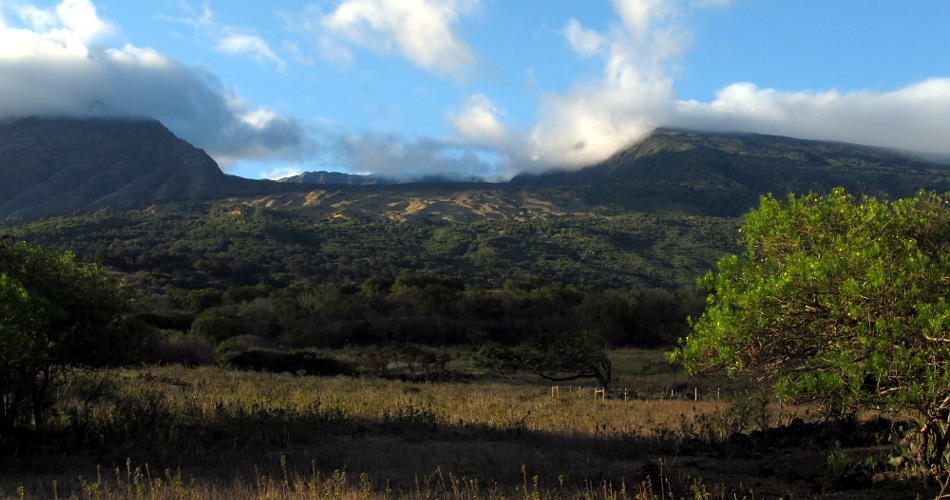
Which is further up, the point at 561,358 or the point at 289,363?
the point at 561,358

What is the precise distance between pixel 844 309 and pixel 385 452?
22.9 feet

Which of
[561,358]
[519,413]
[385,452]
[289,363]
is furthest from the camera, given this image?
[289,363]

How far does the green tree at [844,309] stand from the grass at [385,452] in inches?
60.3

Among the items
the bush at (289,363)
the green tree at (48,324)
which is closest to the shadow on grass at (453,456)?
the green tree at (48,324)

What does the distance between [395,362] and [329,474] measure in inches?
1042

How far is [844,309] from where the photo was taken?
300 inches

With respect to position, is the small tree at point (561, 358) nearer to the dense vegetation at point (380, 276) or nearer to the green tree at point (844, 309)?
the dense vegetation at point (380, 276)

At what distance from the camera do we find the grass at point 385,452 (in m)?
8.36

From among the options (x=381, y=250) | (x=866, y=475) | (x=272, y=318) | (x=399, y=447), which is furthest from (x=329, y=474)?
(x=381, y=250)

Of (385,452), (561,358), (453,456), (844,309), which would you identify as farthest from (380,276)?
(844,309)

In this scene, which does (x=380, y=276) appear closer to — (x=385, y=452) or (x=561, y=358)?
(x=561, y=358)

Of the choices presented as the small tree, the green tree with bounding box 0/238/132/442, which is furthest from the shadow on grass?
the small tree

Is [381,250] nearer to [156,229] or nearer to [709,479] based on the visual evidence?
[156,229]

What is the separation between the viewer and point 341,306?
52156 millimetres
